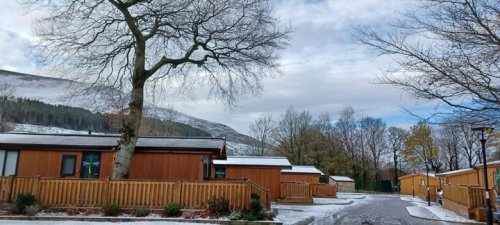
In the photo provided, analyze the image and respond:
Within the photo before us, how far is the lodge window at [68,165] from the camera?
19156 millimetres

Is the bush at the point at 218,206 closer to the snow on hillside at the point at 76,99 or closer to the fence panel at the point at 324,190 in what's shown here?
the snow on hillside at the point at 76,99

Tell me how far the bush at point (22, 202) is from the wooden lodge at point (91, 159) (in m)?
4.86

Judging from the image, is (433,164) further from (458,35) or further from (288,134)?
(458,35)

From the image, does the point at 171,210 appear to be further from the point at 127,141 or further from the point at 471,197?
the point at 471,197

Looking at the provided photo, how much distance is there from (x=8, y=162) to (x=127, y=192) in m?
7.82

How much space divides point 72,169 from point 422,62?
1623 cm

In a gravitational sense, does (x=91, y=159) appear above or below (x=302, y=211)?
above

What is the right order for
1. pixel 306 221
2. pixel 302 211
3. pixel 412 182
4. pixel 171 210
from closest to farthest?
pixel 171 210
pixel 306 221
pixel 302 211
pixel 412 182

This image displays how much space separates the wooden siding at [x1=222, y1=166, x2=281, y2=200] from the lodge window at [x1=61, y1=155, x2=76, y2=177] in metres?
10.9

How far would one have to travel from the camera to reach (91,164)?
63.0 feet

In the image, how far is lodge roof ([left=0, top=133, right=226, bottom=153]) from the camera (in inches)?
743

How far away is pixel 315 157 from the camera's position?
6106 centimetres

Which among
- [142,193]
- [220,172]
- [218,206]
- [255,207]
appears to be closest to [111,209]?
[142,193]

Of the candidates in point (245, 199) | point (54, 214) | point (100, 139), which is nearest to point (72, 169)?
point (100, 139)
